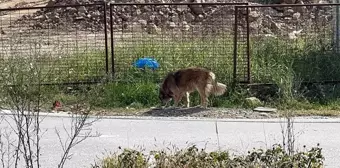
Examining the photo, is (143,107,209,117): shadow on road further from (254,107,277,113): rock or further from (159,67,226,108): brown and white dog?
(254,107,277,113): rock

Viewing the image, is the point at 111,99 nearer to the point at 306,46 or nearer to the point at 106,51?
the point at 106,51

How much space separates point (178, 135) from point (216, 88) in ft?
8.07

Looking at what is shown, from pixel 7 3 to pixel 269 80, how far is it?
64.7 feet

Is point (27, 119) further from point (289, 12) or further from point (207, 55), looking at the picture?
point (289, 12)

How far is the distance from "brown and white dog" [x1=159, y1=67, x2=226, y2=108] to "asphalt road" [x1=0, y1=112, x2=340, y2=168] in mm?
1134

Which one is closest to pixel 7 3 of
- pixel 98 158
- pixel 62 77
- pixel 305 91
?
pixel 62 77

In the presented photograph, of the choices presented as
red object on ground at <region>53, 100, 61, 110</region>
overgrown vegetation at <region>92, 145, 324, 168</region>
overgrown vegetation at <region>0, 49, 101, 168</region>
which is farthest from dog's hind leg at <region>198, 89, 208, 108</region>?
overgrown vegetation at <region>92, 145, 324, 168</region>

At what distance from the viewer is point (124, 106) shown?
40.7ft

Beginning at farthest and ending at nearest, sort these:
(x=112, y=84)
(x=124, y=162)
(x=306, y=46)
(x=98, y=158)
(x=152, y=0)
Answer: (x=152, y=0) < (x=306, y=46) < (x=112, y=84) < (x=98, y=158) < (x=124, y=162)

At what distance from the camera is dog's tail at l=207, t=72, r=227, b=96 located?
12172 mm

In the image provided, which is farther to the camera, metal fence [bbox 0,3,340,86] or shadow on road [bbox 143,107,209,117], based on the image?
metal fence [bbox 0,3,340,86]

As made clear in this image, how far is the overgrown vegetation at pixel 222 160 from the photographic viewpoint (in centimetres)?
641

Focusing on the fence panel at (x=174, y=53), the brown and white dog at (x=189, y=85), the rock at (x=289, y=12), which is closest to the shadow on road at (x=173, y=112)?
the brown and white dog at (x=189, y=85)

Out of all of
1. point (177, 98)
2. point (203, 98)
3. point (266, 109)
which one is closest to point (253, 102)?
point (266, 109)
